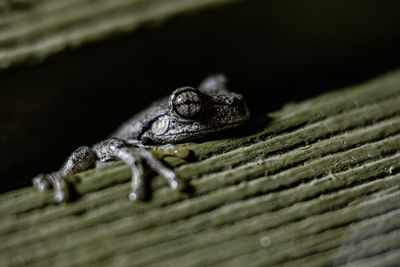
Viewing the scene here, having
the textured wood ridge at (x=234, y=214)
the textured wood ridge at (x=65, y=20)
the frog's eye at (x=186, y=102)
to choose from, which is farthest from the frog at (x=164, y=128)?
the textured wood ridge at (x=65, y=20)

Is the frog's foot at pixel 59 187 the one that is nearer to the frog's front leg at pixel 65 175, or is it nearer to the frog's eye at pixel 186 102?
the frog's front leg at pixel 65 175

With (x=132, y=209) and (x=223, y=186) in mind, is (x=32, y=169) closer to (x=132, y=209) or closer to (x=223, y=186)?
(x=132, y=209)

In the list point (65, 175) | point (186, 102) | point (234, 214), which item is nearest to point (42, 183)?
point (65, 175)

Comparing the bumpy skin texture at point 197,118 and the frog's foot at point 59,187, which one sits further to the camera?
the bumpy skin texture at point 197,118

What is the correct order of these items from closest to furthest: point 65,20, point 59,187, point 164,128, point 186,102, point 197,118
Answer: point 59,187 < point 65,20 < point 186,102 < point 197,118 < point 164,128

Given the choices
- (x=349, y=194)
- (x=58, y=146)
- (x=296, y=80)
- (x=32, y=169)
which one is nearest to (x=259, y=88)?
(x=296, y=80)

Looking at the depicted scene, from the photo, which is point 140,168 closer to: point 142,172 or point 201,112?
point 142,172

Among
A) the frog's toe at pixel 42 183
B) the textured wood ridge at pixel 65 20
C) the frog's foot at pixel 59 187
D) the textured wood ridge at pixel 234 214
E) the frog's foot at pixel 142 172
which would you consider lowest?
the textured wood ridge at pixel 234 214
